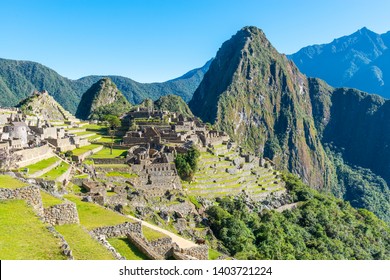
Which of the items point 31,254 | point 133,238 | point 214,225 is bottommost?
point 214,225

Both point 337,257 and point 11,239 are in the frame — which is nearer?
point 11,239

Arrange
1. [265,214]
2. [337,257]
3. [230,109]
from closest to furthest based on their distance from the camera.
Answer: [337,257], [265,214], [230,109]

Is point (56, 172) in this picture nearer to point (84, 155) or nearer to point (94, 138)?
point (84, 155)

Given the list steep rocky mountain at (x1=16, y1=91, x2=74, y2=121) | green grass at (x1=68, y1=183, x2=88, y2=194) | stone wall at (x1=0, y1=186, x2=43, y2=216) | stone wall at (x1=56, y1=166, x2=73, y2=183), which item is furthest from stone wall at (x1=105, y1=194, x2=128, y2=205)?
steep rocky mountain at (x1=16, y1=91, x2=74, y2=121)

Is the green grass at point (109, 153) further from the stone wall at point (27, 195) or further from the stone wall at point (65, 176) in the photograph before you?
the stone wall at point (27, 195)

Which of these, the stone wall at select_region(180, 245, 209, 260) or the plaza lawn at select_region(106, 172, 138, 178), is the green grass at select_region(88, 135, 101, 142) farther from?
the stone wall at select_region(180, 245, 209, 260)
